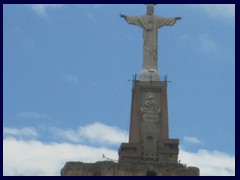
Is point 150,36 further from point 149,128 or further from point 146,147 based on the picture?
point 146,147

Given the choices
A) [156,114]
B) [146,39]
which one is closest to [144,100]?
[156,114]

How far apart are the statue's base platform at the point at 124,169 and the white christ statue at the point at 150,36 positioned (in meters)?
11.7

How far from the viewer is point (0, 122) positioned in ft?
144

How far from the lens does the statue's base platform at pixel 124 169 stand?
69.7m

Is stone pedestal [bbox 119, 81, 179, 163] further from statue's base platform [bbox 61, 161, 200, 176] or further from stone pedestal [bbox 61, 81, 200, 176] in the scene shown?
statue's base platform [bbox 61, 161, 200, 176]

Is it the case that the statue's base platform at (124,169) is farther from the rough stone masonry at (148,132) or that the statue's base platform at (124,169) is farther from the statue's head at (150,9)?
the statue's head at (150,9)

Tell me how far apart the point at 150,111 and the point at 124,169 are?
9312 mm

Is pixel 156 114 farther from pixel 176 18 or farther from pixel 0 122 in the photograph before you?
pixel 0 122

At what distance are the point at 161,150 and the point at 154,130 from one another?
9.12 feet

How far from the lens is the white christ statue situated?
78.7m

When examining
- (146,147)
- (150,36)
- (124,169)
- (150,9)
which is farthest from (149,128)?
(150,9)

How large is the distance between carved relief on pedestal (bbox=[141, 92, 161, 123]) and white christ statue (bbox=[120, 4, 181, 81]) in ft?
9.05

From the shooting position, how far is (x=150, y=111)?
76.9 meters
